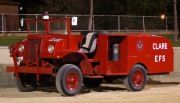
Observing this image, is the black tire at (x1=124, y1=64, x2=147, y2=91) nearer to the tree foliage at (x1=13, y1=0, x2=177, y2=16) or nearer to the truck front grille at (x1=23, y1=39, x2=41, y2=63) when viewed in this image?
the truck front grille at (x1=23, y1=39, x2=41, y2=63)

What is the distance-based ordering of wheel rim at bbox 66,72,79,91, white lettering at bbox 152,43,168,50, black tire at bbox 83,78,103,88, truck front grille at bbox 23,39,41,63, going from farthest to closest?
black tire at bbox 83,78,103,88 < white lettering at bbox 152,43,168,50 < truck front grille at bbox 23,39,41,63 < wheel rim at bbox 66,72,79,91

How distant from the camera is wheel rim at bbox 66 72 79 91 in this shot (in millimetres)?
15711

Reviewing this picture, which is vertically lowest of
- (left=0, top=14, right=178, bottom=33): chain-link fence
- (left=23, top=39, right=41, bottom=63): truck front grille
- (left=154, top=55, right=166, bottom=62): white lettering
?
(left=154, top=55, right=166, bottom=62): white lettering

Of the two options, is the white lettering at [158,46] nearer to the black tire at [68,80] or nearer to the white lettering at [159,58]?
the white lettering at [159,58]

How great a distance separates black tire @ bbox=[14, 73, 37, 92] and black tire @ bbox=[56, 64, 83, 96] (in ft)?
6.34

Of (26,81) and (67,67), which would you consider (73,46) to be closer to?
(67,67)

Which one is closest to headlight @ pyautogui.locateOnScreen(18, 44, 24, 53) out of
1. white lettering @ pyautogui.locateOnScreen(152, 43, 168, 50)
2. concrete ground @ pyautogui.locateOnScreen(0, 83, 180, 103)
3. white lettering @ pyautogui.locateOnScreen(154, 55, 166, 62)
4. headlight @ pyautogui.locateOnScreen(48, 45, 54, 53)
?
headlight @ pyautogui.locateOnScreen(48, 45, 54, 53)

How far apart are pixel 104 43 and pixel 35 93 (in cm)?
279

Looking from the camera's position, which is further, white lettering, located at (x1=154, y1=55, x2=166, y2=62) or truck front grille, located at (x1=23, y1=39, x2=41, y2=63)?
white lettering, located at (x1=154, y1=55, x2=166, y2=62)

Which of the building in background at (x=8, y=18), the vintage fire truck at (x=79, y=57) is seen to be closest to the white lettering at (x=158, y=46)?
the vintage fire truck at (x=79, y=57)

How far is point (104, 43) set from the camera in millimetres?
16766

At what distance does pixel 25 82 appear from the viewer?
1739 cm

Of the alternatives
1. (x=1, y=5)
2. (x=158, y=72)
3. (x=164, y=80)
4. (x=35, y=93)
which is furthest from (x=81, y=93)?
(x=1, y=5)

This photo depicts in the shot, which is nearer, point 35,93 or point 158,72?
point 35,93
